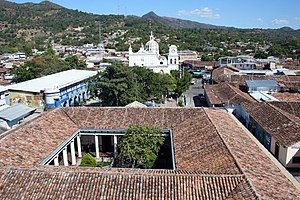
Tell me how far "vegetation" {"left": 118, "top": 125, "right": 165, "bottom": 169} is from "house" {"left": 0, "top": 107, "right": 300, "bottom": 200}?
1423 mm

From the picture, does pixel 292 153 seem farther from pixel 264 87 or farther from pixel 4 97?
pixel 4 97

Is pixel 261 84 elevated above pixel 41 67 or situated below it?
below

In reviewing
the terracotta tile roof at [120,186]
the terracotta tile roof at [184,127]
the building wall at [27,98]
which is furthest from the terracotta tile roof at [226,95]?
the building wall at [27,98]

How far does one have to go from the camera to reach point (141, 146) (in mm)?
19078

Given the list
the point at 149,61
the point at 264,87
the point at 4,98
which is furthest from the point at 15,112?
the point at 149,61

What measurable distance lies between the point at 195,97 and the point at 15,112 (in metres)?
27.1

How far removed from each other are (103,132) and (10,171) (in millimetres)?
9713

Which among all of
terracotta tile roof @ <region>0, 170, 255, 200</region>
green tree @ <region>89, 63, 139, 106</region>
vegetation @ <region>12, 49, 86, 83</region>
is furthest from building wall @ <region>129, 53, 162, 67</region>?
terracotta tile roof @ <region>0, 170, 255, 200</region>

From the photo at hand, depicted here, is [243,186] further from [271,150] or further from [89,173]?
[271,150]

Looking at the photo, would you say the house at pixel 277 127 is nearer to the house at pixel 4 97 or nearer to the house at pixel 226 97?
the house at pixel 226 97

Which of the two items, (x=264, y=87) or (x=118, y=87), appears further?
(x=264, y=87)

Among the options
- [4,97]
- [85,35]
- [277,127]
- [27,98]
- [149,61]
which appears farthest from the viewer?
[85,35]

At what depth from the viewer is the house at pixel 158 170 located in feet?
38.3

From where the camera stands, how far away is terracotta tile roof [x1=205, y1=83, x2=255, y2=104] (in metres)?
30.8
